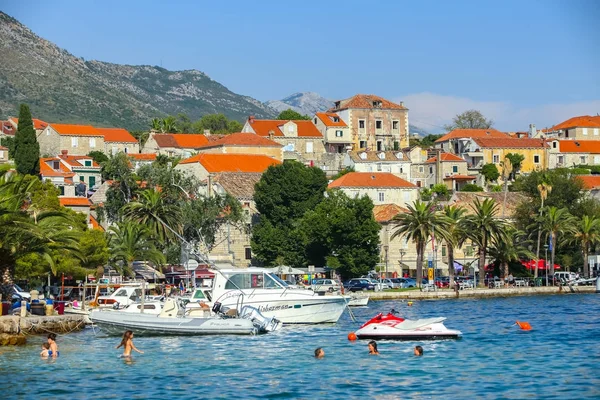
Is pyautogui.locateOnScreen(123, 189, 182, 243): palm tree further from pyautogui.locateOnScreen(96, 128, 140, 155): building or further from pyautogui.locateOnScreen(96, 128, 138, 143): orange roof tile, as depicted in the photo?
pyautogui.locateOnScreen(96, 128, 138, 143): orange roof tile

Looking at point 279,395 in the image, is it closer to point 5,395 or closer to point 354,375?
point 354,375

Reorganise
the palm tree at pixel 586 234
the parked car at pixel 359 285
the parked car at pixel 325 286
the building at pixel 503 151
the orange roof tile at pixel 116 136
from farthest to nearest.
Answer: the orange roof tile at pixel 116 136 < the building at pixel 503 151 < the palm tree at pixel 586 234 < the parked car at pixel 359 285 < the parked car at pixel 325 286

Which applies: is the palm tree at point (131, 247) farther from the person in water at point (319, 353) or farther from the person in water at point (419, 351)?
the person in water at point (419, 351)

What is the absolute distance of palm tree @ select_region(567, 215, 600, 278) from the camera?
10594 centimetres

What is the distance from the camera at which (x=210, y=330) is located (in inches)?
2053

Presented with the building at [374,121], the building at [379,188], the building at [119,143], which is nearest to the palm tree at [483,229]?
the building at [379,188]

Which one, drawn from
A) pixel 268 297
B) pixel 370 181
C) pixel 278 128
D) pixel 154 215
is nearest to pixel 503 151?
pixel 278 128

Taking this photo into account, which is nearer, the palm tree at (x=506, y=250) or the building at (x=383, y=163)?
the palm tree at (x=506, y=250)

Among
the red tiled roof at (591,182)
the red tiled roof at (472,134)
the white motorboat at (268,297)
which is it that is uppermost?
the red tiled roof at (472,134)

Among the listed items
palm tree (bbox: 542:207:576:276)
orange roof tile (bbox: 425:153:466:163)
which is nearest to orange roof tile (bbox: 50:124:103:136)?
orange roof tile (bbox: 425:153:466:163)

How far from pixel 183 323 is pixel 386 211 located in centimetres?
6340

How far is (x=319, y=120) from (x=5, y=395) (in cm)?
12964

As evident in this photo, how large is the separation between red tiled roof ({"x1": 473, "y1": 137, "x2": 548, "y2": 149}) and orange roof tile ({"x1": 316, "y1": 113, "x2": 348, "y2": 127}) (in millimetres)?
20824

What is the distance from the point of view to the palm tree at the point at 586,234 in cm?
10594
